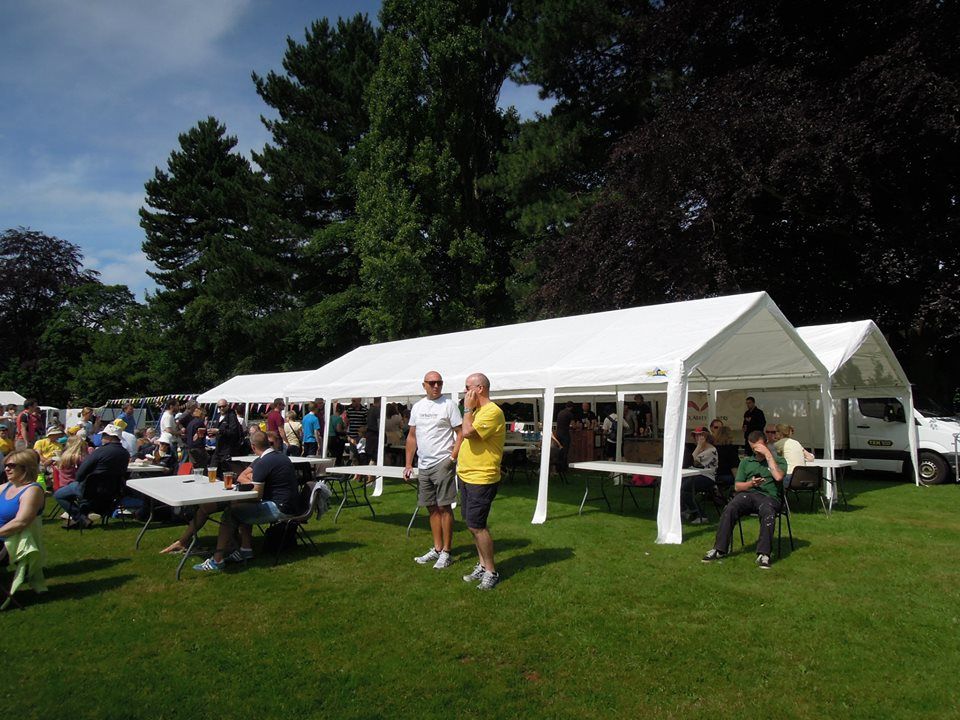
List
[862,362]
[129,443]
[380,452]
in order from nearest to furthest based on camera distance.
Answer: [129,443] < [380,452] < [862,362]

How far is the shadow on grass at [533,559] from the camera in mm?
5785

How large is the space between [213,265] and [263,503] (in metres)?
28.5

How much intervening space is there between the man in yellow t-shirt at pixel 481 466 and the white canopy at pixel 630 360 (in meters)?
2.47

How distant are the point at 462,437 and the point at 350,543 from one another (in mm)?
2524

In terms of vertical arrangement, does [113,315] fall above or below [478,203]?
below

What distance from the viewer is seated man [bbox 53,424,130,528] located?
24.4ft

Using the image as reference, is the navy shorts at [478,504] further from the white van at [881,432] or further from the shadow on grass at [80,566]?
the white van at [881,432]

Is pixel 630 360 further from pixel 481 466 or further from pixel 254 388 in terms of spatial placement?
pixel 254 388

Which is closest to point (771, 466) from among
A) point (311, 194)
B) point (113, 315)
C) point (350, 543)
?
point (350, 543)

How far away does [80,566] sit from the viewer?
6.11 metres

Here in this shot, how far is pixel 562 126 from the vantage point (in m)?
20.9

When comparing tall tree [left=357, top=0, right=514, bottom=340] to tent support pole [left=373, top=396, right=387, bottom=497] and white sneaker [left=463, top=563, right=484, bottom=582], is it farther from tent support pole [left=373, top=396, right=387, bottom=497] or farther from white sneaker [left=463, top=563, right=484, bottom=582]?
white sneaker [left=463, top=563, right=484, bottom=582]

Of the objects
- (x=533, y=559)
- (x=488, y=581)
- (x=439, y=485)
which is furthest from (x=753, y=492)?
(x=439, y=485)

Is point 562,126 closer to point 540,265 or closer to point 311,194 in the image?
point 540,265
